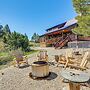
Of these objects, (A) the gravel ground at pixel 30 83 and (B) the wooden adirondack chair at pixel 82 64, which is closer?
(A) the gravel ground at pixel 30 83

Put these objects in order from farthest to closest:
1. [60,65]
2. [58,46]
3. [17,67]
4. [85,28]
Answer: [58,46]
[85,28]
[17,67]
[60,65]

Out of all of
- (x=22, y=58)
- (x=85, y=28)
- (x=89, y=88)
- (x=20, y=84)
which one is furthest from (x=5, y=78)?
(x=85, y=28)

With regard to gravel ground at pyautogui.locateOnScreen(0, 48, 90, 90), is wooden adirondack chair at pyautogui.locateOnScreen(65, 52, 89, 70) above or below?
above

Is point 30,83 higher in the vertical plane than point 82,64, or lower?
lower

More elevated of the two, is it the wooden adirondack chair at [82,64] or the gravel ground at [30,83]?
the wooden adirondack chair at [82,64]

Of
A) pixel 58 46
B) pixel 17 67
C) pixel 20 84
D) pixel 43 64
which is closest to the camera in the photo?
pixel 20 84

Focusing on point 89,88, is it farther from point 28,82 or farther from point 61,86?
point 28,82

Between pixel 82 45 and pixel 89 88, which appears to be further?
pixel 82 45

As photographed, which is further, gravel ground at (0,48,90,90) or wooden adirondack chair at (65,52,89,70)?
wooden adirondack chair at (65,52,89,70)

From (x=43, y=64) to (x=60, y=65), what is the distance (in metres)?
2.44

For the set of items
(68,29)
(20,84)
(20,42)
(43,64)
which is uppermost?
(68,29)

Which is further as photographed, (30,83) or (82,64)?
(82,64)

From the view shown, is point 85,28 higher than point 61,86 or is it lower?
higher

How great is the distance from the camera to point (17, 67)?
1172 centimetres
